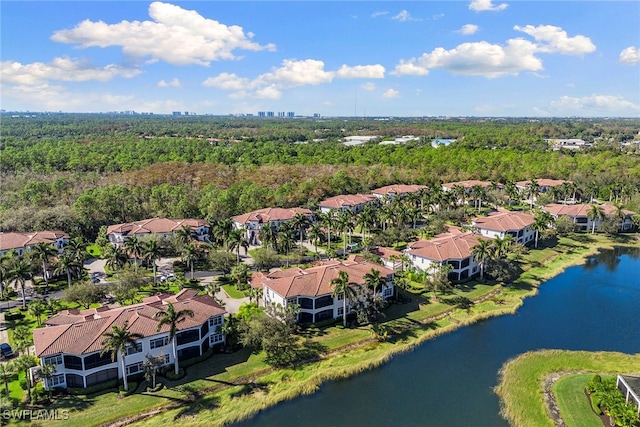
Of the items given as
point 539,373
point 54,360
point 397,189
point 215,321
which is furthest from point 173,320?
point 397,189

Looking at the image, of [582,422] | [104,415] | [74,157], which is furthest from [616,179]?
[74,157]

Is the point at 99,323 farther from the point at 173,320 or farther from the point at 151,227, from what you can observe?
the point at 151,227

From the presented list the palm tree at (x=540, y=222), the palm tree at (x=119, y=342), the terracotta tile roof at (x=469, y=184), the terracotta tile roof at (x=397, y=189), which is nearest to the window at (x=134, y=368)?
the palm tree at (x=119, y=342)

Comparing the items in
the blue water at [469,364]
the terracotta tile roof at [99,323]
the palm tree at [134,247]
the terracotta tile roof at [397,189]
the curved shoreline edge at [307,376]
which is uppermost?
the terracotta tile roof at [397,189]

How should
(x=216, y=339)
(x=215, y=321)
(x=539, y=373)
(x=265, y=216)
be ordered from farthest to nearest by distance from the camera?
(x=265, y=216) → (x=216, y=339) → (x=215, y=321) → (x=539, y=373)

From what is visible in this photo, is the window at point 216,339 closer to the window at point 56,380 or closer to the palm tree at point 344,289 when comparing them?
the palm tree at point 344,289
